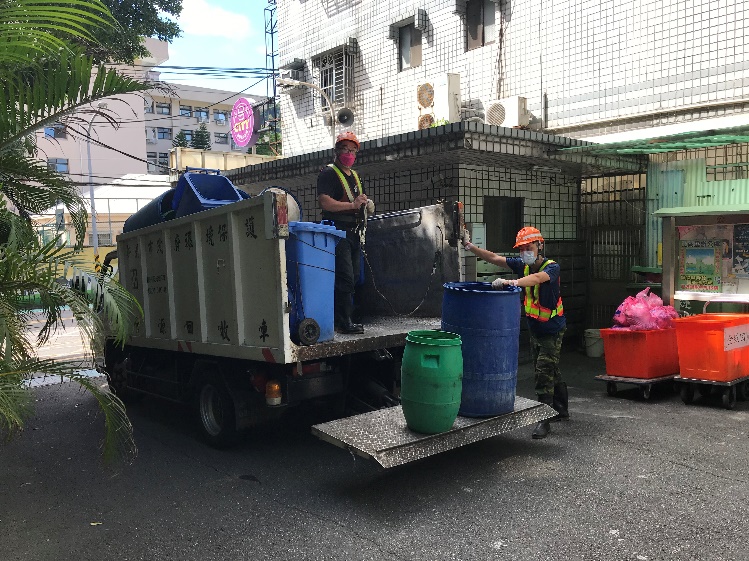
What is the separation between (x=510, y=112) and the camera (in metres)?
10.6

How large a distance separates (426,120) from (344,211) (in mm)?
7067

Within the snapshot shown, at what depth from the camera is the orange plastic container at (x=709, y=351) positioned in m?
6.21

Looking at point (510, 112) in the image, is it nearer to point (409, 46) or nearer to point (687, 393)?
point (409, 46)

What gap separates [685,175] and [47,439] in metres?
8.74

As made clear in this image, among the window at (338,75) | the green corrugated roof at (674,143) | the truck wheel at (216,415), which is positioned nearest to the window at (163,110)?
the window at (338,75)

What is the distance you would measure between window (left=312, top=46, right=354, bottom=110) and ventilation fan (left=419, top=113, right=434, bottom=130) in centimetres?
291

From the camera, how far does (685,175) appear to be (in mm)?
8875

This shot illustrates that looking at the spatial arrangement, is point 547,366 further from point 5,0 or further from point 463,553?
point 5,0

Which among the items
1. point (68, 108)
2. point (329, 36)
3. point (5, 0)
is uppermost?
point (329, 36)

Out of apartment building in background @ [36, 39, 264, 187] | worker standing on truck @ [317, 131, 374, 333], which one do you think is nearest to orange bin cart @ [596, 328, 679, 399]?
worker standing on truck @ [317, 131, 374, 333]

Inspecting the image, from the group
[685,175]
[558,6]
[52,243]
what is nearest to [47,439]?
[52,243]

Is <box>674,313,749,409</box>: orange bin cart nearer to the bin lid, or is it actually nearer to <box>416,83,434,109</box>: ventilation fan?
the bin lid

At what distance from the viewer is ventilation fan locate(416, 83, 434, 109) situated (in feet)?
39.5

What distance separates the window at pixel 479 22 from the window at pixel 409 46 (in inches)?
54.9
